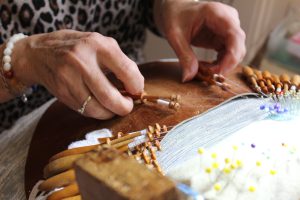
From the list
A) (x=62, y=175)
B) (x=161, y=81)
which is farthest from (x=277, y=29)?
(x=62, y=175)

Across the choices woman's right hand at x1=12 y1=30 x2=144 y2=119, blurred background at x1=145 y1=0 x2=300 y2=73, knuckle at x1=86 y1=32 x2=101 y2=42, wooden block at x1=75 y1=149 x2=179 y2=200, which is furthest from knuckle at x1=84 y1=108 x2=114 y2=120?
blurred background at x1=145 y1=0 x2=300 y2=73

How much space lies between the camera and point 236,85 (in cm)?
75

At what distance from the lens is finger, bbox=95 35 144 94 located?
1.94ft

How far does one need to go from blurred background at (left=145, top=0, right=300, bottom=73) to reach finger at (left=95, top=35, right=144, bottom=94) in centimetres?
85

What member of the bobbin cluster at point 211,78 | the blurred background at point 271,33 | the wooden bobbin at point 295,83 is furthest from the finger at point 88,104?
the blurred background at point 271,33

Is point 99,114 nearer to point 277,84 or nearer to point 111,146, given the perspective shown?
point 111,146

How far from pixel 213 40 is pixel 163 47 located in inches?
31.0

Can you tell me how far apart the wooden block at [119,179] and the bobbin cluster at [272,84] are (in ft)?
1.49

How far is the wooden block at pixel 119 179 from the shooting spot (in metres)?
0.29

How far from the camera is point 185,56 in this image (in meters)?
0.77

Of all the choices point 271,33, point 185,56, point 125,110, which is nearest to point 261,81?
point 185,56

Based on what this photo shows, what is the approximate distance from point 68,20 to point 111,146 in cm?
45

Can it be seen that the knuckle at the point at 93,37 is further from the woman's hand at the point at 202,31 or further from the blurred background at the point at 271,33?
the blurred background at the point at 271,33

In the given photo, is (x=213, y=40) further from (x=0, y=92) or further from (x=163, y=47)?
(x=163, y=47)
